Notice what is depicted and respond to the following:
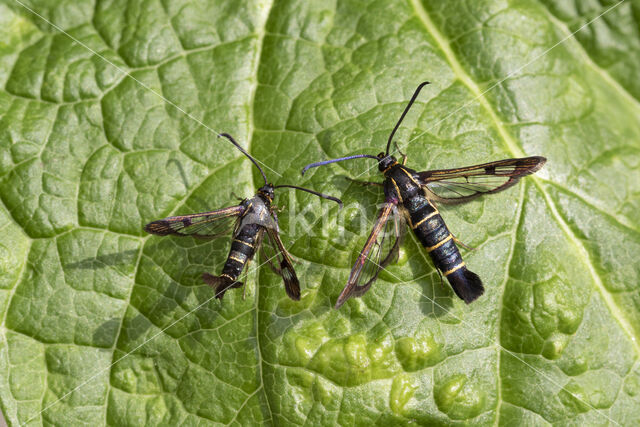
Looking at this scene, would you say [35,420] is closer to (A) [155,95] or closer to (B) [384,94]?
(A) [155,95]

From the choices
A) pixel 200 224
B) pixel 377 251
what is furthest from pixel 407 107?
pixel 200 224

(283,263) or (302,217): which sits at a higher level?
(302,217)

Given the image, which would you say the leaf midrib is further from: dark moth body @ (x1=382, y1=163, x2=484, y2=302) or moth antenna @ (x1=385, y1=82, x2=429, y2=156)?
dark moth body @ (x1=382, y1=163, x2=484, y2=302)

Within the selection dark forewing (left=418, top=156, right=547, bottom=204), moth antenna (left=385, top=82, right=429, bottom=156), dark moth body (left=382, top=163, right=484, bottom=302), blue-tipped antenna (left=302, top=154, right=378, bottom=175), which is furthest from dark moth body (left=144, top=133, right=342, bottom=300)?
dark forewing (left=418, top=156, right=547, bottom=204)

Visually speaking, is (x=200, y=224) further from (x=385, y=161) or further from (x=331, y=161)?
(x=385, y=161)

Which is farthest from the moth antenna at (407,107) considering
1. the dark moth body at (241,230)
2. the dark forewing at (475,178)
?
the dark moth body at (241,230)

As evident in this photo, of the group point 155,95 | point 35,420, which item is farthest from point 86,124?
point 35,420
